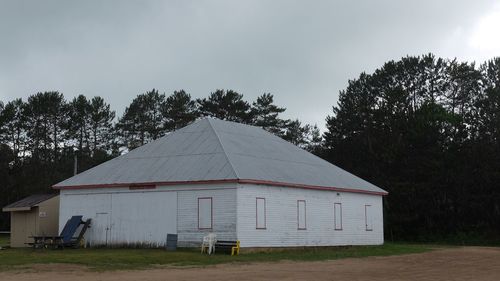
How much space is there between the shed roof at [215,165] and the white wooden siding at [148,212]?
0.58 meters

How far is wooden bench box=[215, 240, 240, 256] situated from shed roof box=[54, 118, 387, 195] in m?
2.85

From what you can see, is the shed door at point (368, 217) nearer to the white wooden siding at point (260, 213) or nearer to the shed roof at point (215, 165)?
the shed roof at point (215, 165)

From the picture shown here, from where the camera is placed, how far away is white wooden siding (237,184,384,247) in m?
30.5

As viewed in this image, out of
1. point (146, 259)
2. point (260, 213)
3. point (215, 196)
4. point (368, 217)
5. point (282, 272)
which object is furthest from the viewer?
point (368, 217)

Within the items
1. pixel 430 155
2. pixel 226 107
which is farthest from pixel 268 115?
pixel 430 155

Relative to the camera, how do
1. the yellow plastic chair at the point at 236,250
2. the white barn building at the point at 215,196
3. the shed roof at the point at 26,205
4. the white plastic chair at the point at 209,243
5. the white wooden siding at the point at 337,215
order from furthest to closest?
the shed roof at the point at 26,205 < the white wooden siding at the point at 337,215 < the white barn building at the point at 215,196 < the white plastic chair at the point at 209,243 < the yellow plastic chair at the point at 236,250

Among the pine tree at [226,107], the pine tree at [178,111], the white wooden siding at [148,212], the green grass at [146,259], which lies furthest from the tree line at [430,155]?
Result: the white wooden siding at [148,212]

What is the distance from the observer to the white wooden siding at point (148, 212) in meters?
30.4

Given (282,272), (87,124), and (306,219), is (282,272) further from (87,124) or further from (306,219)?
(87,124)

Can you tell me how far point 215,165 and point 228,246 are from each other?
4373mm

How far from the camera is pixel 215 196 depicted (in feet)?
100

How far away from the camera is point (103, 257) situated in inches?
994

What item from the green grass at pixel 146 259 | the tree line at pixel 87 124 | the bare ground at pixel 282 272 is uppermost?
the tree line at pixel 87 124

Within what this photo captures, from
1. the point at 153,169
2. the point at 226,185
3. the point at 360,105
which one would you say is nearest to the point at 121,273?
the point at 226,185
